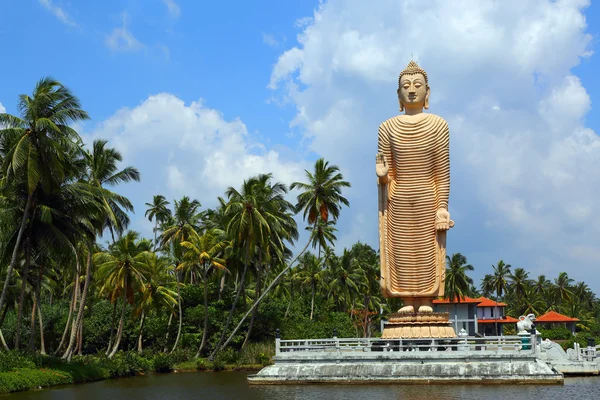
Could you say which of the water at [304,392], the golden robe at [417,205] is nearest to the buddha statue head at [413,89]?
the golden robe at [417,205]

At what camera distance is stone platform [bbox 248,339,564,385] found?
25.1 meters

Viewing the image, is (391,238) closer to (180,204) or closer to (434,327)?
(434,327)

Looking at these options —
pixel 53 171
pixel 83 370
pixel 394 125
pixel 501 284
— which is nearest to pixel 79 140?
pixel 53 171

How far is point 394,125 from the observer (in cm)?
3097

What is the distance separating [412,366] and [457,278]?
147 feet

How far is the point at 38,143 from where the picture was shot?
2775cm

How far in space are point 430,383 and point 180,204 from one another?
2914 centimetres

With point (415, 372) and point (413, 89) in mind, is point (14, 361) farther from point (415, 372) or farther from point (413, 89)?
point (413, 89)

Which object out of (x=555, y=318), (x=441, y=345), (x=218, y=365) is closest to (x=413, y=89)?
(x=441, y=345)

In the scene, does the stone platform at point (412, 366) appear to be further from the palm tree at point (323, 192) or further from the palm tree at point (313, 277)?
the palm tree at point (313, 277)

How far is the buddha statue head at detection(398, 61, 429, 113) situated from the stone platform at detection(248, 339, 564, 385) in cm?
1084

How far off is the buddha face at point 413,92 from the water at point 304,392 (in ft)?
42.5

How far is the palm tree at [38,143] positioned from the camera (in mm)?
27123

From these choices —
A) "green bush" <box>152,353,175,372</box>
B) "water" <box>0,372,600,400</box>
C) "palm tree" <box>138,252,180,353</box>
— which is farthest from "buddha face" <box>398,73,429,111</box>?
"green bush" <box>152,353,175,372</box>
